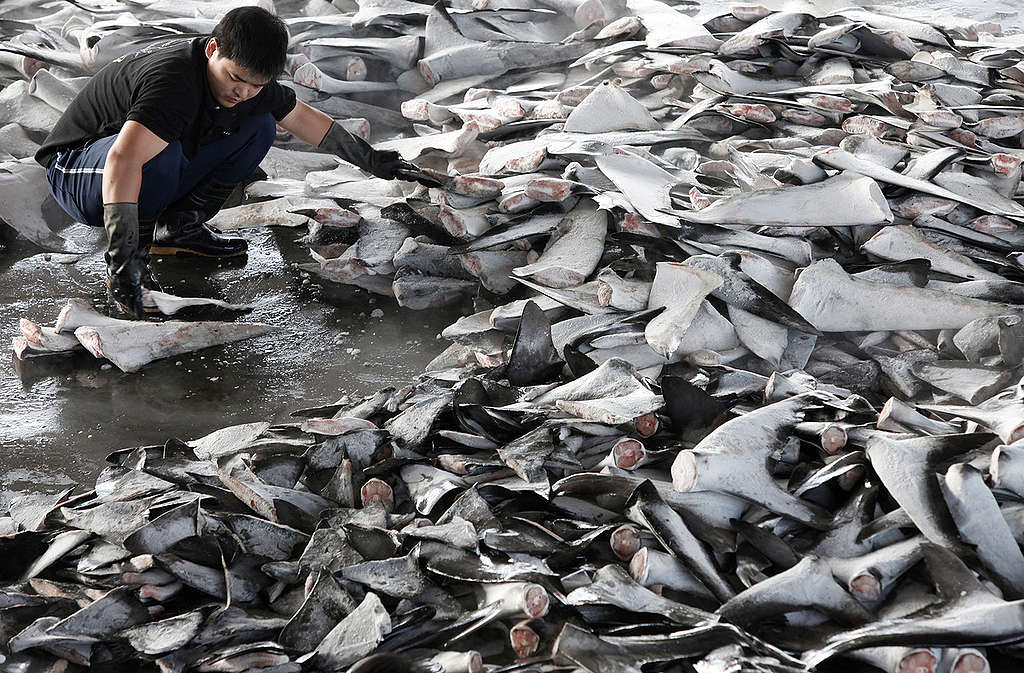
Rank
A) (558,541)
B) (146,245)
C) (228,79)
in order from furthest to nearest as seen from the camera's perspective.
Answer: (146,245) < (228,79) < (558,541)

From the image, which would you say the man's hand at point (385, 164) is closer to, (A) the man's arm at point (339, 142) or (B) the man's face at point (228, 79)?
(A) the man's arm at point (339, 142)

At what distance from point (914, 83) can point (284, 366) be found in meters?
3.06

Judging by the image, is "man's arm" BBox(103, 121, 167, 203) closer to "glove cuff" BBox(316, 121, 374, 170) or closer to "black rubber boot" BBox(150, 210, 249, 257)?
"black rubber boot" BBox(150, 210, 249, 257)

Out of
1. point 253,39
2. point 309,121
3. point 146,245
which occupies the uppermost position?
point 253,39

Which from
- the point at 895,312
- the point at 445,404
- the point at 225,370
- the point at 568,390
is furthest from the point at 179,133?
the point at 895,312

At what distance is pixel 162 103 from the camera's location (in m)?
2.90

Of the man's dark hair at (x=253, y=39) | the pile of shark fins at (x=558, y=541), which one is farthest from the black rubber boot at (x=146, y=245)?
the pile of shark fins at (x=558, y=541)

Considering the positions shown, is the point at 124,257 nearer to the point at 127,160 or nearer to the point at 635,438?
the point at 127,160

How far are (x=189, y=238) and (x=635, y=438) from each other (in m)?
2.19

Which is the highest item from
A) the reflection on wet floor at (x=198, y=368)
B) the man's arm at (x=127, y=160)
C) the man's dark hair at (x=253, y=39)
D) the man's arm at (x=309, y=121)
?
the man's dark hair at (x=253, y=39)

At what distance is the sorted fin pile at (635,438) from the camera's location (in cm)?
171

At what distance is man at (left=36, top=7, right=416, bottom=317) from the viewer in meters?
2.86

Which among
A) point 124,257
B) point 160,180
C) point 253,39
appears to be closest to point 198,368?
point 124,257

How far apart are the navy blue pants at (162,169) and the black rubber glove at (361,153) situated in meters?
0.24
